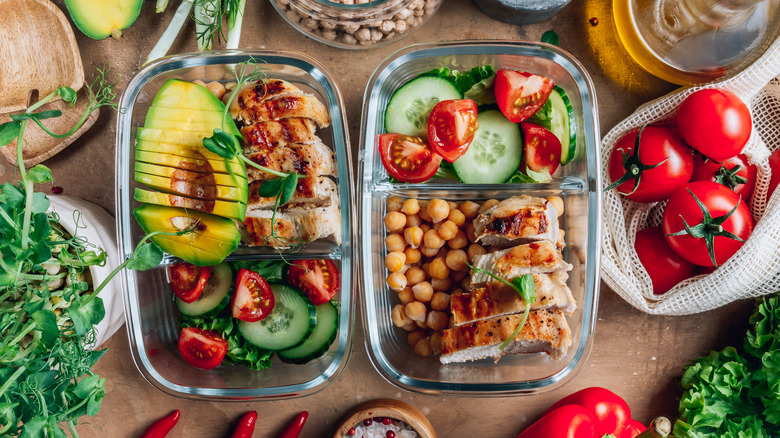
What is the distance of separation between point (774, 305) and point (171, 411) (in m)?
2.65

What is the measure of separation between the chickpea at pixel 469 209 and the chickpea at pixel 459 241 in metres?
0.08

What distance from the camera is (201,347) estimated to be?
6.92 ft

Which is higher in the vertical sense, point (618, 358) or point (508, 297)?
point (508, 297)

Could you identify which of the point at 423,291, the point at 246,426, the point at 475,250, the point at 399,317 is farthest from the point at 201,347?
the point at 475,250

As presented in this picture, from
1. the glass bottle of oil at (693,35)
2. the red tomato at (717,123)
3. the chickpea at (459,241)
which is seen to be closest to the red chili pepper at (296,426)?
the chickpea at (459,241)

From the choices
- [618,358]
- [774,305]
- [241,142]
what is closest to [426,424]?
[618,358]

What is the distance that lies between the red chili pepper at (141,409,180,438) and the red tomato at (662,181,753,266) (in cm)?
223

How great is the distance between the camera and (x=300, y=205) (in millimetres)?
2080

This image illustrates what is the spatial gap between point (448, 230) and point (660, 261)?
92cm

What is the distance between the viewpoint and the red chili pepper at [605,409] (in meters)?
2.20

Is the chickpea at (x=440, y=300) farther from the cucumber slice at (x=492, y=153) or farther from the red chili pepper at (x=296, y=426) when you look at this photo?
the red chili pepper at (x=296, y=426)

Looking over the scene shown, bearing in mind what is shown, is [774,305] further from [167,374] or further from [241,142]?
[167,374]

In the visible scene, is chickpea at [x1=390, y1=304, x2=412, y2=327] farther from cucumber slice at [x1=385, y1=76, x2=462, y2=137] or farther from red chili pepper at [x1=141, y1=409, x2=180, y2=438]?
red chili pepper at [x1=141, y1=409, x2=180, y2=438]

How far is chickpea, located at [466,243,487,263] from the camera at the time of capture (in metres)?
2.16
